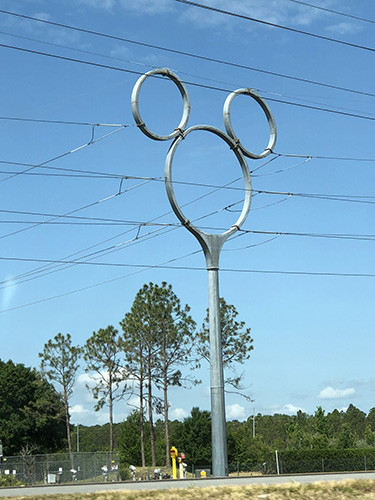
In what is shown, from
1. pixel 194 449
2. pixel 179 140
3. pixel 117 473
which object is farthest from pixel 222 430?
pixel 194 449

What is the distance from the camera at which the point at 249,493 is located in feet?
49.6

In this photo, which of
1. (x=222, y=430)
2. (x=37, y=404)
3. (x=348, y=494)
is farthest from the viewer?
(x=37, y=404)

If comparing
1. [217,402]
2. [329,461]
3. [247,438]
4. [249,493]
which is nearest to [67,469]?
[329,461]

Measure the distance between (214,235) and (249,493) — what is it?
27.1 feet

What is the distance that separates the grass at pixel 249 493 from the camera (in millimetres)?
14805

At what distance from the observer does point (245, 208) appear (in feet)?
73.3

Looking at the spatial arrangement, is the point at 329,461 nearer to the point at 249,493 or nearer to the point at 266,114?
the point at 266,114

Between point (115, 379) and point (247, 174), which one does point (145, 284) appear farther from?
point (247, 174)

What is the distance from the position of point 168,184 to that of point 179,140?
4.79ft

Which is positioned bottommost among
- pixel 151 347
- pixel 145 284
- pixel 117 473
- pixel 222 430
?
pixel 117 473

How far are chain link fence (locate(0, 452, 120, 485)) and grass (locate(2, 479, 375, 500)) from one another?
127 ft

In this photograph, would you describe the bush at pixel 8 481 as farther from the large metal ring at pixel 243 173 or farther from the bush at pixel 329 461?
the large metal ring at pixel 243 173

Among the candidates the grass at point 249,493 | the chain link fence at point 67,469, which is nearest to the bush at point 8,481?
the chain link fence at point 67,469

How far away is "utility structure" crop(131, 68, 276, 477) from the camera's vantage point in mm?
19844
